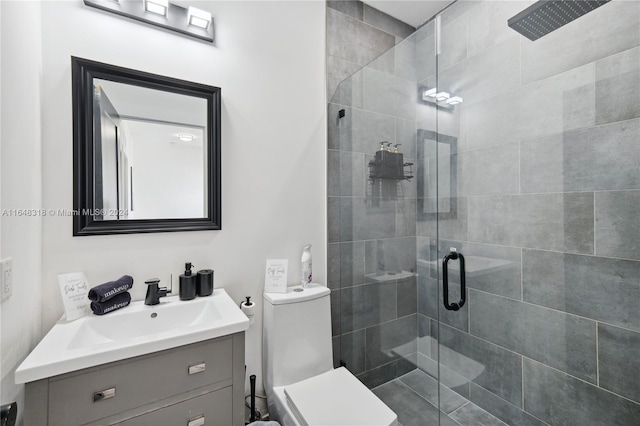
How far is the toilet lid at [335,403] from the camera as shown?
3.66ft

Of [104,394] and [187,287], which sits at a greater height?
[187,287]

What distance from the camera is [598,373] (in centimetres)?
128

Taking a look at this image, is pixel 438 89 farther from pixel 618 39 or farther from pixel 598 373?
pixel 598 373

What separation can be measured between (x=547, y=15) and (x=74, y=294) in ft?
8.12

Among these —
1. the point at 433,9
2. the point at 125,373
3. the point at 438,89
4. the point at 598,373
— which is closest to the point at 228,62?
the point at 438,89

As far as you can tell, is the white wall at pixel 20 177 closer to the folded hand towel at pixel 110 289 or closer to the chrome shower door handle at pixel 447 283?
the folded hand towel at pixel 110 289

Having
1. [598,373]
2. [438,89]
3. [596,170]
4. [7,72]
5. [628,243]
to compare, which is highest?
[438,89]

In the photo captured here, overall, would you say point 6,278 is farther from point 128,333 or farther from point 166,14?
point 166,14

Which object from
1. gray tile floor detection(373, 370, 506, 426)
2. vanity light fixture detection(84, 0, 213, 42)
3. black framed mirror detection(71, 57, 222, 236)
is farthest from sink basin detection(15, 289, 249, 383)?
vanity light fixture detection(84, 0, 213, 42)

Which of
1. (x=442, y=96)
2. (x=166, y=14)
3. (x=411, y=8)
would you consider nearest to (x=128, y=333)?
(x=166, y=14)

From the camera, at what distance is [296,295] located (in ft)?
4.94

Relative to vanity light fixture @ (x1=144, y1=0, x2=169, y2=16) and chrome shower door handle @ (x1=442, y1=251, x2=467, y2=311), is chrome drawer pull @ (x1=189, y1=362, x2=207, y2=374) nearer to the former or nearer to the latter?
chrome shower door handle @ (x1=442, y1=251, x2=467, y2=311)

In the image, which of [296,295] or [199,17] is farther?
[296,295]

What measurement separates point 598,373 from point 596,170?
93 centimetres
